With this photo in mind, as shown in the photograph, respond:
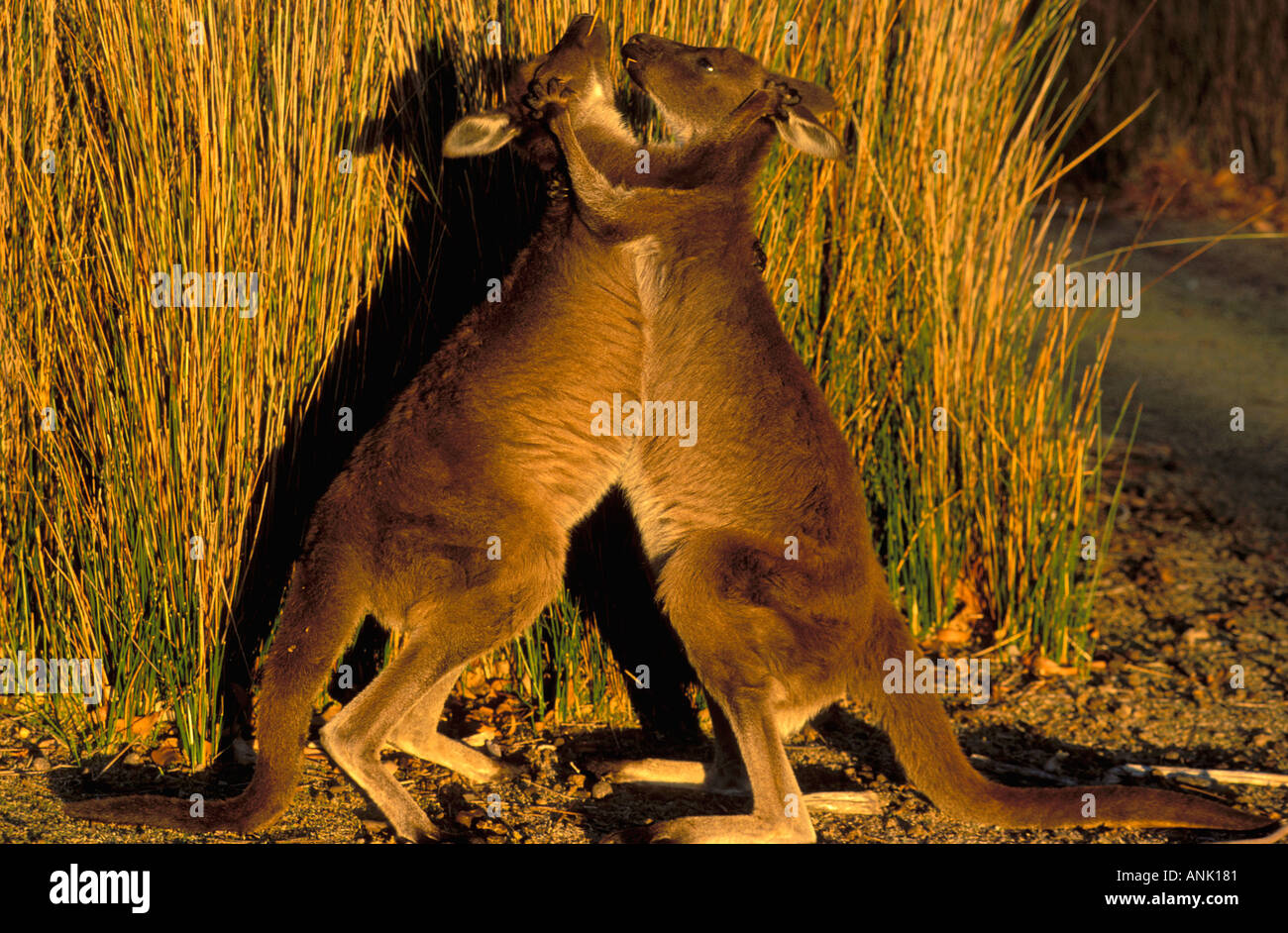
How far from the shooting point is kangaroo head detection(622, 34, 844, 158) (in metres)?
4.06

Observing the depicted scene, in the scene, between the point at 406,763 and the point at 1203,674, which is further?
the point at 1203,674

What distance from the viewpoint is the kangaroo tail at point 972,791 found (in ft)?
11.8

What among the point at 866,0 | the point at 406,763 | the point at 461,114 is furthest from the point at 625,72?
the point at 406,763

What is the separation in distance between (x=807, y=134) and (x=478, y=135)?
103 centimetres

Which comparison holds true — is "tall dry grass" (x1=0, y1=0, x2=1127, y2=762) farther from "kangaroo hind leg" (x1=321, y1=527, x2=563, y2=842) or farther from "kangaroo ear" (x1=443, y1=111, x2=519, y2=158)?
"kangaroo hind leg" (x1=321, y1=527, x2=563, y2=842)

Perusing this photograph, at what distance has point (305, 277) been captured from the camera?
4.02 metres

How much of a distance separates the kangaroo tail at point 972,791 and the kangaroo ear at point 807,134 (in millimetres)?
1441

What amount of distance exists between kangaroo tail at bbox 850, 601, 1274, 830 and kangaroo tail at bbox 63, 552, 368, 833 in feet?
4.96

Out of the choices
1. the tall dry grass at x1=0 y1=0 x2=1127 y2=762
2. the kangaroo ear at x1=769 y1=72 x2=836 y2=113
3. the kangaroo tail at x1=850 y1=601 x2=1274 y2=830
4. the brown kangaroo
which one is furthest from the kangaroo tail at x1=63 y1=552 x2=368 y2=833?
the kangaroo ear at x1=769 y1=72 x2=836 y2=113

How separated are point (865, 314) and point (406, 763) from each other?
228 cm

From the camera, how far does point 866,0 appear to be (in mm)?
4656

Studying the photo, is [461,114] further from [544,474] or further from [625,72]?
[544,474]
